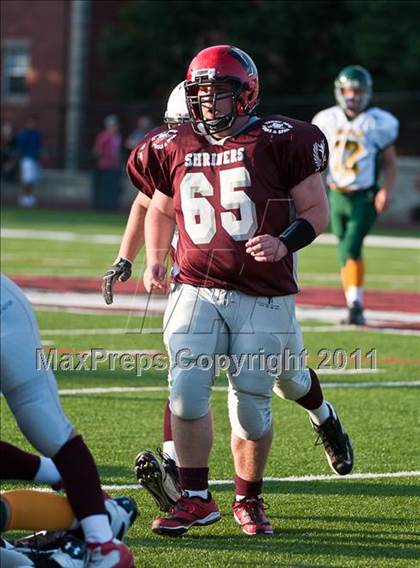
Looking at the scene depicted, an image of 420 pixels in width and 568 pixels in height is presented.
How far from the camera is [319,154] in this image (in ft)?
16.7

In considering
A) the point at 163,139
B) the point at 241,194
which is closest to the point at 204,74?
the point at 163,139

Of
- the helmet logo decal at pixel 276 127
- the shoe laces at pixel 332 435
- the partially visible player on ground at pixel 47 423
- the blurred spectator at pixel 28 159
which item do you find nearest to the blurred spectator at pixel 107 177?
the blurred spectator at pixel 28 159

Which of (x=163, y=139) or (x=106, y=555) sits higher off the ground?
(x=163, y=139)

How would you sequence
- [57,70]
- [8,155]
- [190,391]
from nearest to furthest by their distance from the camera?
1. [190,391]
2. [8,155]
3. [57,70]

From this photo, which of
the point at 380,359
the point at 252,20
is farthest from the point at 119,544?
the point at 252,20

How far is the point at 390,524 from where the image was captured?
17.3 ft

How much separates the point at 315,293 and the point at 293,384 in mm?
8333

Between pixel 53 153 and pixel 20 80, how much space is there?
8.61 feet

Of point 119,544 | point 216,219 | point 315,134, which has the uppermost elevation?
point 315,134

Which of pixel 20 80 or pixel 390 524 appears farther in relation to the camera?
pixel 20 80

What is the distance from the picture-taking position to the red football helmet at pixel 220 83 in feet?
16.9

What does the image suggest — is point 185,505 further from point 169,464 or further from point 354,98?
point 354,98

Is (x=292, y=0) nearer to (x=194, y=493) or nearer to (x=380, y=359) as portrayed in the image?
(x=380, y=359)

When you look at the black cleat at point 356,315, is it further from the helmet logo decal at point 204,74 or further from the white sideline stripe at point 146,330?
the helmet logo decal at point 204,74
